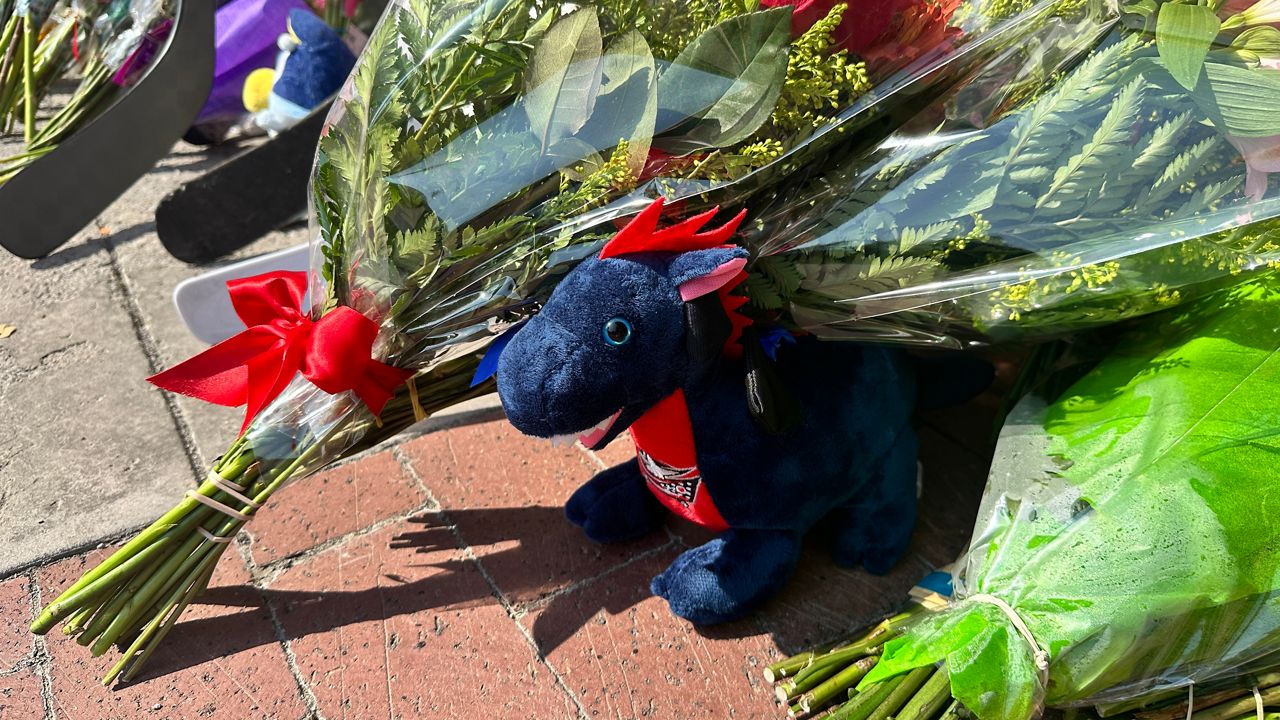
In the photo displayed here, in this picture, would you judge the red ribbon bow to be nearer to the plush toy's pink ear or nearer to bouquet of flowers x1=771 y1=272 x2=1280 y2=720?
the plush toy's pink ear

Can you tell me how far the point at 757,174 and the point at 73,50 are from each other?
245 cm

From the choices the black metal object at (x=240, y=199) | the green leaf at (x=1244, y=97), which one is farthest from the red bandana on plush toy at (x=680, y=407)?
the black metal object at (x=240, y=199)

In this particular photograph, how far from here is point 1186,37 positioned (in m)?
1.50

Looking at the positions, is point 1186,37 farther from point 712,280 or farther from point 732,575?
point 732,575

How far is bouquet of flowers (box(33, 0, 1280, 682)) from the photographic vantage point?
153 centimetres

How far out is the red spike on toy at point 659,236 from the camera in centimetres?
152

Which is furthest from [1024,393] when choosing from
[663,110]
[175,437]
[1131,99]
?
[175,437]

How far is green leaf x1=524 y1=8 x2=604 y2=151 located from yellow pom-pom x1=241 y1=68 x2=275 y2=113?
84.3 inches

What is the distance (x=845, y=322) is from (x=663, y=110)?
0.55 m

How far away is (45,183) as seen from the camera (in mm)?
2652

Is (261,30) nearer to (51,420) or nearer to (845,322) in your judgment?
(51,420)

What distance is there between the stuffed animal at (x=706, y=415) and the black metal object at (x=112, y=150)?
71.7 inches

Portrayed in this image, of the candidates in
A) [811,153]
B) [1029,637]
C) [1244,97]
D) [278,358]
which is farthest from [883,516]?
[278,358]

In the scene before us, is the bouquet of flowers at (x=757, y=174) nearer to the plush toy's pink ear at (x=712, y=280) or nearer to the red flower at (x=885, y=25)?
the red flower at (x=885, y=25)
